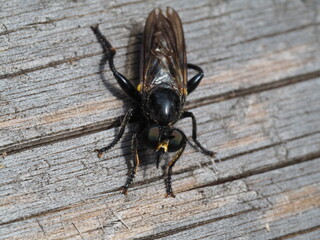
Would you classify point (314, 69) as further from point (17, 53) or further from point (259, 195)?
point (17, 53)

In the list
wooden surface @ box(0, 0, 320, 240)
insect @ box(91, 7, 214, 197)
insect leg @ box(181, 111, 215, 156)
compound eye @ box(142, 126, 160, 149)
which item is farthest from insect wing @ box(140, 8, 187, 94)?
compound eye @ box(142, 126, 160, 149)

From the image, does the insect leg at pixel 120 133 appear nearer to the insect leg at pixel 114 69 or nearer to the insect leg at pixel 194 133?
the insect leg at pixel 114 69

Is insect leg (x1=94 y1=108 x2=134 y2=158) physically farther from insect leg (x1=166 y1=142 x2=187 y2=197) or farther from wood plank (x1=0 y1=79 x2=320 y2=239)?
insect leg (x1=166 y1=142 x2=187 y2=197)

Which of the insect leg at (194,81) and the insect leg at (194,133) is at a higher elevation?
the insect leg at (194,81)

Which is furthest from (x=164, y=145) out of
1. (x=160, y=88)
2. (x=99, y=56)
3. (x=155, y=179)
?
(x=99, y=56)

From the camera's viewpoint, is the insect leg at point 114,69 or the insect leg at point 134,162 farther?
the insect leg at point 114,69

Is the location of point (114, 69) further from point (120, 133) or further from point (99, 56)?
point (120, 133)

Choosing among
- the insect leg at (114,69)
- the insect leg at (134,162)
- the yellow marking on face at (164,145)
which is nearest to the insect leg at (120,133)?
the insect leg at (134,162)
